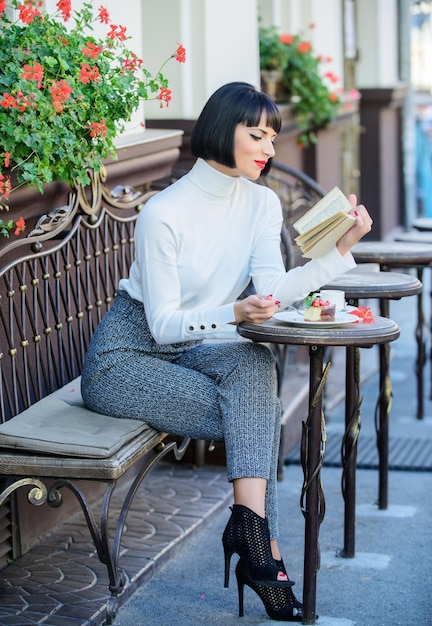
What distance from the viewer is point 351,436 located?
4.06 meters

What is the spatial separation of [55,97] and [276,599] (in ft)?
5.44

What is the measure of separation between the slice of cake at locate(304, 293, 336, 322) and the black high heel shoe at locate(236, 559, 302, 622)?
0.75 meters

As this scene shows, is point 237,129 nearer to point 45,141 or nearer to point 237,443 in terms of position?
point 45,141

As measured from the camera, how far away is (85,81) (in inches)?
149

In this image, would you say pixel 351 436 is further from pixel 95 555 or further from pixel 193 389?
pixel 95 555

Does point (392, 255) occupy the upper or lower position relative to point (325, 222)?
lower

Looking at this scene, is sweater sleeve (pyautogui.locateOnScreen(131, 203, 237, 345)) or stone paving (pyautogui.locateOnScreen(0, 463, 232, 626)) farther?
stone paving (pyautogui.locateOnScreen(0, 463, 232, 626))

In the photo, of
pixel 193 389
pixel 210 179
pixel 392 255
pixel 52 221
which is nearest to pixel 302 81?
pixel 392 255

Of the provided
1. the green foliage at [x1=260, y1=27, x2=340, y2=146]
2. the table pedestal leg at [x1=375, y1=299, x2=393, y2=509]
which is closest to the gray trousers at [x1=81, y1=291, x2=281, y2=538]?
the table pedestal leg at [x1=375, y1=299, x2=393, y2=509]

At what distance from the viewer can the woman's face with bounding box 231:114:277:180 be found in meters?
3.68

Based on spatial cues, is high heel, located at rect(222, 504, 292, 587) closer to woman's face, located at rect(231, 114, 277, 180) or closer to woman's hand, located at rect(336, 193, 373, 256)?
woman's hand, located at rect(336, 193, 373, 256)

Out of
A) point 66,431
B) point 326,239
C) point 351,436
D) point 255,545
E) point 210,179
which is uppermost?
point 210,179

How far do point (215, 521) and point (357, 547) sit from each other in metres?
0.62

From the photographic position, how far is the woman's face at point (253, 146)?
3.68 metres
